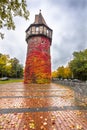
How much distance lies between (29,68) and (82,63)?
22.7 meters

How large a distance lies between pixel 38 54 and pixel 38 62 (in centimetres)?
177

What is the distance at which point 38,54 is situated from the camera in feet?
124

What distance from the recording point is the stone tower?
37.5 m

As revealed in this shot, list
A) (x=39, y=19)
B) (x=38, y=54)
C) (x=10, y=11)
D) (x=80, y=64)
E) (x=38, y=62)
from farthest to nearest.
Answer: (x=80, y=64) < (x=39, y=19) < (x=38, y=54) < (x=38, y=62) < (x=10, y=11)

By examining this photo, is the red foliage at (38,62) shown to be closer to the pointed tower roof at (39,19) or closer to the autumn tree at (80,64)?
the pointed tower roof at (39,19)

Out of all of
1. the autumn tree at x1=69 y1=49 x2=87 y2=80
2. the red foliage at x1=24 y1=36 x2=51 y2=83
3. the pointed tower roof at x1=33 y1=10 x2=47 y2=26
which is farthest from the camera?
the autumn tree at x1=69 y1=49 x2=87 y2=80

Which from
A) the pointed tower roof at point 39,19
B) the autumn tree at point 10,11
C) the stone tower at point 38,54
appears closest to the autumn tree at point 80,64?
the stone tower at point 38,54

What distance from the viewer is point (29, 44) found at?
3988 centimetres

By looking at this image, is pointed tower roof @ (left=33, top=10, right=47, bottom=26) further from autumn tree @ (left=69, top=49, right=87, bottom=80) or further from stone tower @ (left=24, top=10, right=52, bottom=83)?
autumn tree @ (left=69, top=49, right=87, bottom=80)

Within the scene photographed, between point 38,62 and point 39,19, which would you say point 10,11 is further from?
point 39,19

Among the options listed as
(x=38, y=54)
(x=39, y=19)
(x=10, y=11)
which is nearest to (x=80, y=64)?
(x=38, y=54)

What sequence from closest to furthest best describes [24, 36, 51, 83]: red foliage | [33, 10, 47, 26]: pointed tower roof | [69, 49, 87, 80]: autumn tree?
[24, 36, 51, 83]: red foliage, [33, 10, 47, 26]: pointed tower roof, [69, 49, 87, 80]: autumn tree

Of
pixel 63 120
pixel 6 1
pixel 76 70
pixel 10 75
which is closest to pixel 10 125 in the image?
pixel 63 120

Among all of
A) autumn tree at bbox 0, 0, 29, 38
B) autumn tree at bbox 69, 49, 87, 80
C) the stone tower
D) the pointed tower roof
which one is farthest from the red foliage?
autumn tree at bbox 0, 0, 29, 38
